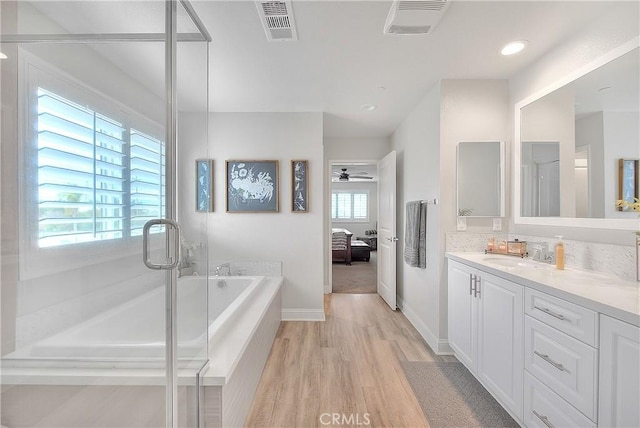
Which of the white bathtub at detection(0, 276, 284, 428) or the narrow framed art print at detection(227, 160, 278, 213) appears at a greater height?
the narrow framed art print at detection(227, 160, 278, 213)

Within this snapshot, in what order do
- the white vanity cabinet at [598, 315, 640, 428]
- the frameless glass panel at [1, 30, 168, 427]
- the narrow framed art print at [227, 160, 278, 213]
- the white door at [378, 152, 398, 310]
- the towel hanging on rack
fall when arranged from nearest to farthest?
1. the white vanity cabinet at [598, 315, 640, 428]
2. the frameless glass panel at [1, 30, 168, 427]
3. the towel hanging on rack
4. the narrow framed art print at [227, 160, 278, 213]
5. the white door at [378, 152, 398, 310]

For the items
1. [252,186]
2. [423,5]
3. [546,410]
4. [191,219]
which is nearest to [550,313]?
[546,410]

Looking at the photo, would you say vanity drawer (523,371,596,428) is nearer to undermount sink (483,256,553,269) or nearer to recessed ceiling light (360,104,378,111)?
undermount sink (483,256,553,269)

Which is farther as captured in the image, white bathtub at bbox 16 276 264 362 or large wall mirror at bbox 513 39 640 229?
large wall mirror at bbox 513 39 640 229

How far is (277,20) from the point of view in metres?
1.68

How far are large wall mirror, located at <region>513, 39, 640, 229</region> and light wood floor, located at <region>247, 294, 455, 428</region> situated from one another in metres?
1.54

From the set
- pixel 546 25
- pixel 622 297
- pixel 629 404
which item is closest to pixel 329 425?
pixel 629 404

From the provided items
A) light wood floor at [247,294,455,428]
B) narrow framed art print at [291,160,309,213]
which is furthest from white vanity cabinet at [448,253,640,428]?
narrow framed art print at [291,160,309,213]

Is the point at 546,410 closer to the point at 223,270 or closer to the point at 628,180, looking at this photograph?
the point at 628,180

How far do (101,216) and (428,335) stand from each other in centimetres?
277

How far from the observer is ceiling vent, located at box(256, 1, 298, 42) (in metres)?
1.55

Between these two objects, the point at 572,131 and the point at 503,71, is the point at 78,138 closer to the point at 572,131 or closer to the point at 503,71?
the point at 572,131

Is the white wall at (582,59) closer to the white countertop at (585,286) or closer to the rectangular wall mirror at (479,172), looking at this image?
the white countertop at (585,286)

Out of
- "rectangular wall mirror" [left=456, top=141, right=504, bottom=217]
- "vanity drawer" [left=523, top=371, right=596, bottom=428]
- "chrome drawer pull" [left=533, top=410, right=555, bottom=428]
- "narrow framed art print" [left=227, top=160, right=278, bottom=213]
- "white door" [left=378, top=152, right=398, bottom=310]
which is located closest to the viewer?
"vanity drawer" [left=523, top=371, right=596, bottom=428]
